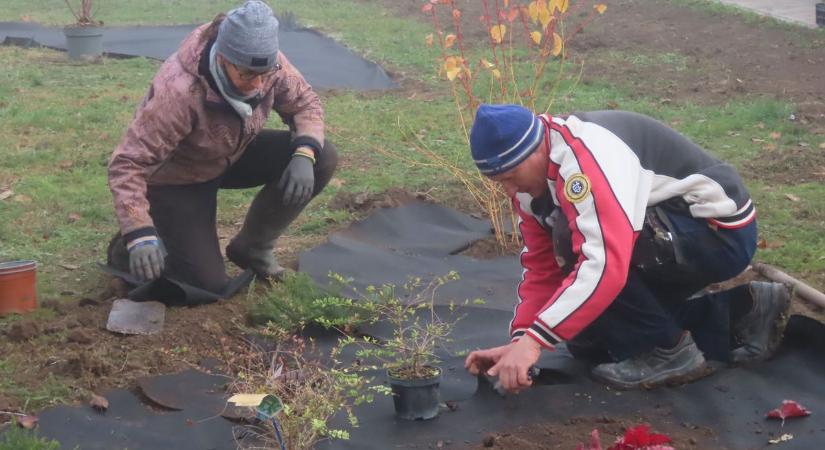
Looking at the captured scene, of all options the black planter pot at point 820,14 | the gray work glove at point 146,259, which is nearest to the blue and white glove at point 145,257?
the gray work glove at point 146,259

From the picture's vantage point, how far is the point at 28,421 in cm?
345

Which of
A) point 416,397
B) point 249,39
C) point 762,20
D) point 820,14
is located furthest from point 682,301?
point 762,20

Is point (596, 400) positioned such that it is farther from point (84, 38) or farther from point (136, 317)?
point (84, 38)

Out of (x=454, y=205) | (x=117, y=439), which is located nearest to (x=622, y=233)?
(x=117, y=439)

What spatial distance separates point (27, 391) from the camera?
375cm

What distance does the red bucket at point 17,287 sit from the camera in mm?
4648

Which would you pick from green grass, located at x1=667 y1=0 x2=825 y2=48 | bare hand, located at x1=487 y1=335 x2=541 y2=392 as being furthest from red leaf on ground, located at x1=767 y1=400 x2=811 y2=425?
green grass, located at x1=667 y1=0 x2=825 y2=48

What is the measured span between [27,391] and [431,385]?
140 centimetres

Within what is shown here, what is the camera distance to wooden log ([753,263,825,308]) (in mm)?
4391

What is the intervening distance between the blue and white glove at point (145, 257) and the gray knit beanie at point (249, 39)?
0.81 m

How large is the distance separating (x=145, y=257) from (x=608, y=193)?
205cm

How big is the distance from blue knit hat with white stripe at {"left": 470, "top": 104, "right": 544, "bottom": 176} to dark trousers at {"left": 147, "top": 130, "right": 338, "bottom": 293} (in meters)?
2.06

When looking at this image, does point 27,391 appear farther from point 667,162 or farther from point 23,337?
point 667,162

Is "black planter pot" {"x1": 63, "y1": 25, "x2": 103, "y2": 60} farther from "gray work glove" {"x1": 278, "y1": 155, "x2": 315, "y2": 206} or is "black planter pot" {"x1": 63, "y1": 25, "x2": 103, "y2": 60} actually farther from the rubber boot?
"gray work glove" {"x1": 278, "y1": 155, "x2": 315, "y2": 206}
